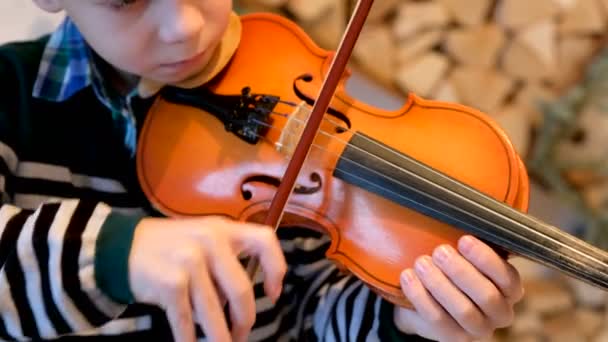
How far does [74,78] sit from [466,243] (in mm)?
459

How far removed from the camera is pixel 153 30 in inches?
25.8

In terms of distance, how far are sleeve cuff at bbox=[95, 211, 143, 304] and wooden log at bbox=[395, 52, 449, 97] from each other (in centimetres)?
→ 88

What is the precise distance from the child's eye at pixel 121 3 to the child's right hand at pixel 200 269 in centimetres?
21

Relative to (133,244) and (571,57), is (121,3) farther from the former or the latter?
(571,57)

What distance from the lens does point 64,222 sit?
1.84ft

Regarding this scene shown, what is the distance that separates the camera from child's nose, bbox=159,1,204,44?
0.63 m

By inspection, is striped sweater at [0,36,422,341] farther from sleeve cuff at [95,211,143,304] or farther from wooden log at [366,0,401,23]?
wooden log at [366,0,401,23]

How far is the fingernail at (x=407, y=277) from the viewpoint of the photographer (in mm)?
630

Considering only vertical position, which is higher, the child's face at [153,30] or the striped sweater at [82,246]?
the child's face at [153,30]

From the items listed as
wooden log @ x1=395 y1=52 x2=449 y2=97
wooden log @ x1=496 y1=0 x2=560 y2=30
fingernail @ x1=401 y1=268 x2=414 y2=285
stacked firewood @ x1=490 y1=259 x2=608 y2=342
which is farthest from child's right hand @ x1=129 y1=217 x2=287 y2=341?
stacked firewood @ x1=490 y1=259 x2=608 y2=342

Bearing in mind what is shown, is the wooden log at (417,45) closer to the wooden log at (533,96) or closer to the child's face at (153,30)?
the wooden log at (533,96)

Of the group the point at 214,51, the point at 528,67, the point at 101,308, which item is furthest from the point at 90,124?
the point at 528,67

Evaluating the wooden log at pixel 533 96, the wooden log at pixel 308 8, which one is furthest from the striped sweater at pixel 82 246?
the wooden log at pixel 533 96

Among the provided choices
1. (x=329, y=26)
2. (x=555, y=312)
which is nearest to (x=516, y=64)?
(x=329, y=26)
